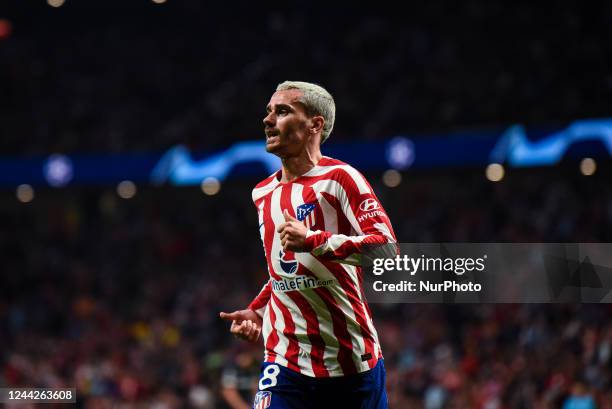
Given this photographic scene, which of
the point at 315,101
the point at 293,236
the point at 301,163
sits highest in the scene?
the point at 315,101

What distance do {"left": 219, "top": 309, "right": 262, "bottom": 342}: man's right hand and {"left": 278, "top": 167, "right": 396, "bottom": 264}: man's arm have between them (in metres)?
0.66

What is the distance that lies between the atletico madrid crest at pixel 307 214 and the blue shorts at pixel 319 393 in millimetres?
685

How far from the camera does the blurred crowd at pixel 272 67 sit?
1540 cm

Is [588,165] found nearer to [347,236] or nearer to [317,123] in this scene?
[317,123]

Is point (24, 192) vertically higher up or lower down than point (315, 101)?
higher up

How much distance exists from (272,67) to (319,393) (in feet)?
50.1

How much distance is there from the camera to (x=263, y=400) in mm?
4488

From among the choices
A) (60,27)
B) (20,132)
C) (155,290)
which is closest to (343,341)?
(155,290)

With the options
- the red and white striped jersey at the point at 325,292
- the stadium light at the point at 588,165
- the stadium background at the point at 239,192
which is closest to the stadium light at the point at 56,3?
the stadium background at the point at 239,192

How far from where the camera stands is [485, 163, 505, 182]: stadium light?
14974 millimetres

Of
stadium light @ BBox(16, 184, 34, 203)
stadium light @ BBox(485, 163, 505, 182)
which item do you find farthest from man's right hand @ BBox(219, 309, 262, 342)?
stadium light @ BBox(16, 184, 34, 203)

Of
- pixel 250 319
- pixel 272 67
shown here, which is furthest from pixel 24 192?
pixel 250 319

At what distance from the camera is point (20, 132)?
68.9ft

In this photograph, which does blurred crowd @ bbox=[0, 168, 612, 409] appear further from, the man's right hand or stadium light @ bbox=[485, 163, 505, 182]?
the man's right hand
